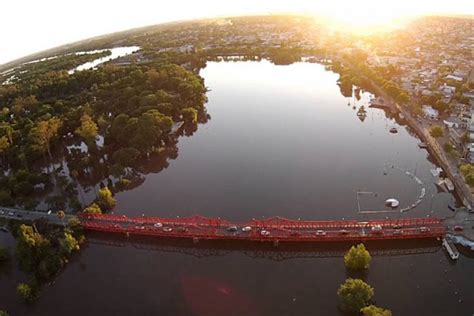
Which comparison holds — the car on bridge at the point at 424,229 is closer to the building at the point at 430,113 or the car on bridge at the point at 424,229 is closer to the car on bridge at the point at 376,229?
the car on bridge at the point at 376,229

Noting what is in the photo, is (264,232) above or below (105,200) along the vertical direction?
below

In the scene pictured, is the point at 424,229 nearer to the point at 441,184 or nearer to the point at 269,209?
the point at 441,184

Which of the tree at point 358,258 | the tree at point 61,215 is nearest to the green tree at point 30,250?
the tree at point 61,215

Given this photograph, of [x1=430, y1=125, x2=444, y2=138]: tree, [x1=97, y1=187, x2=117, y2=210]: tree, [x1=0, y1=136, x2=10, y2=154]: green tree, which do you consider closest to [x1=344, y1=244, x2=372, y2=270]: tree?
[x1=97, y1=187, x2=117, y2=210]: tree

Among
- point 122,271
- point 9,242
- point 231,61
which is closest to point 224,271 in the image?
point 122,271

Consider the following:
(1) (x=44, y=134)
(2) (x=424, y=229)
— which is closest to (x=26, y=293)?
(1) (x=44, y=134)

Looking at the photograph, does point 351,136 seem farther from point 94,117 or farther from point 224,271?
point 94,117
